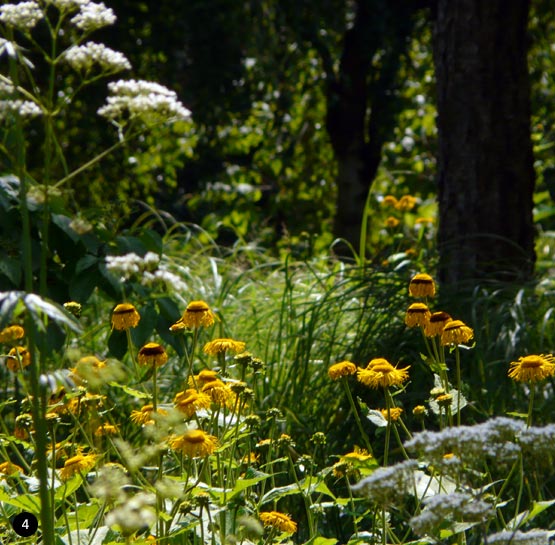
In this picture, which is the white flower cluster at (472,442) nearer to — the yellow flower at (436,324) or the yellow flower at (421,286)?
the yellow flower at (436,324)

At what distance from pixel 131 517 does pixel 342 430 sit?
6.67 feet

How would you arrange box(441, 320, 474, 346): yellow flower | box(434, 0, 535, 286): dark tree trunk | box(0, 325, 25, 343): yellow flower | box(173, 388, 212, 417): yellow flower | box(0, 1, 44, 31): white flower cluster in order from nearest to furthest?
box(0, 1, 44, 31): white flower cluster < box(173, 388, 212, 417): yellow flower < box(0, 325, 25, 343): yellow flower < box(441, 320, 474, 346): yellow flower < box(434, 0, 535, 286): dark tree trunk

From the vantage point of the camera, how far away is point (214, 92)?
8.65 metres

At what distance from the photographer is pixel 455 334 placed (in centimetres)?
205

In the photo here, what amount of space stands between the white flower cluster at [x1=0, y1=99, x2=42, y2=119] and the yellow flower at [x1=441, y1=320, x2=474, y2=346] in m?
0.94

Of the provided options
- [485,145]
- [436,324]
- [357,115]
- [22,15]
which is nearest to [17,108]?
[22,15]

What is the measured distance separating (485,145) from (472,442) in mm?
3031

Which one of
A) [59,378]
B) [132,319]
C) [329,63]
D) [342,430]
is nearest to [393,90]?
[329,63]

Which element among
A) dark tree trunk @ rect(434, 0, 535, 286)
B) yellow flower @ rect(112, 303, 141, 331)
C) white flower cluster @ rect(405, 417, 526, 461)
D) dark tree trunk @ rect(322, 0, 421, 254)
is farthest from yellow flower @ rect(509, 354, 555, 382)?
dark tree trunk @ rect(322, 0, 421, 254)

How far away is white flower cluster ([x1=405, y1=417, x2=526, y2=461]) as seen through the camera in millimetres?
1423

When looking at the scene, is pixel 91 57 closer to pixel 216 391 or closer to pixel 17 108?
pixel 17 108

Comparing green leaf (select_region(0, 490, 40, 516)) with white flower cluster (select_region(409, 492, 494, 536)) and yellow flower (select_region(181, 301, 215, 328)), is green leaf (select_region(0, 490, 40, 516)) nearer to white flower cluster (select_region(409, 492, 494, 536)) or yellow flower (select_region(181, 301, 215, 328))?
yellow flower (select_region(181, 301, 215, 328))

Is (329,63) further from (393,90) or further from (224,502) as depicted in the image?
(224,502)

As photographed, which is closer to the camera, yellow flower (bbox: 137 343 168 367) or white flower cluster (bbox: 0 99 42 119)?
white flower cluster (bbox: 0 99 42 119)
